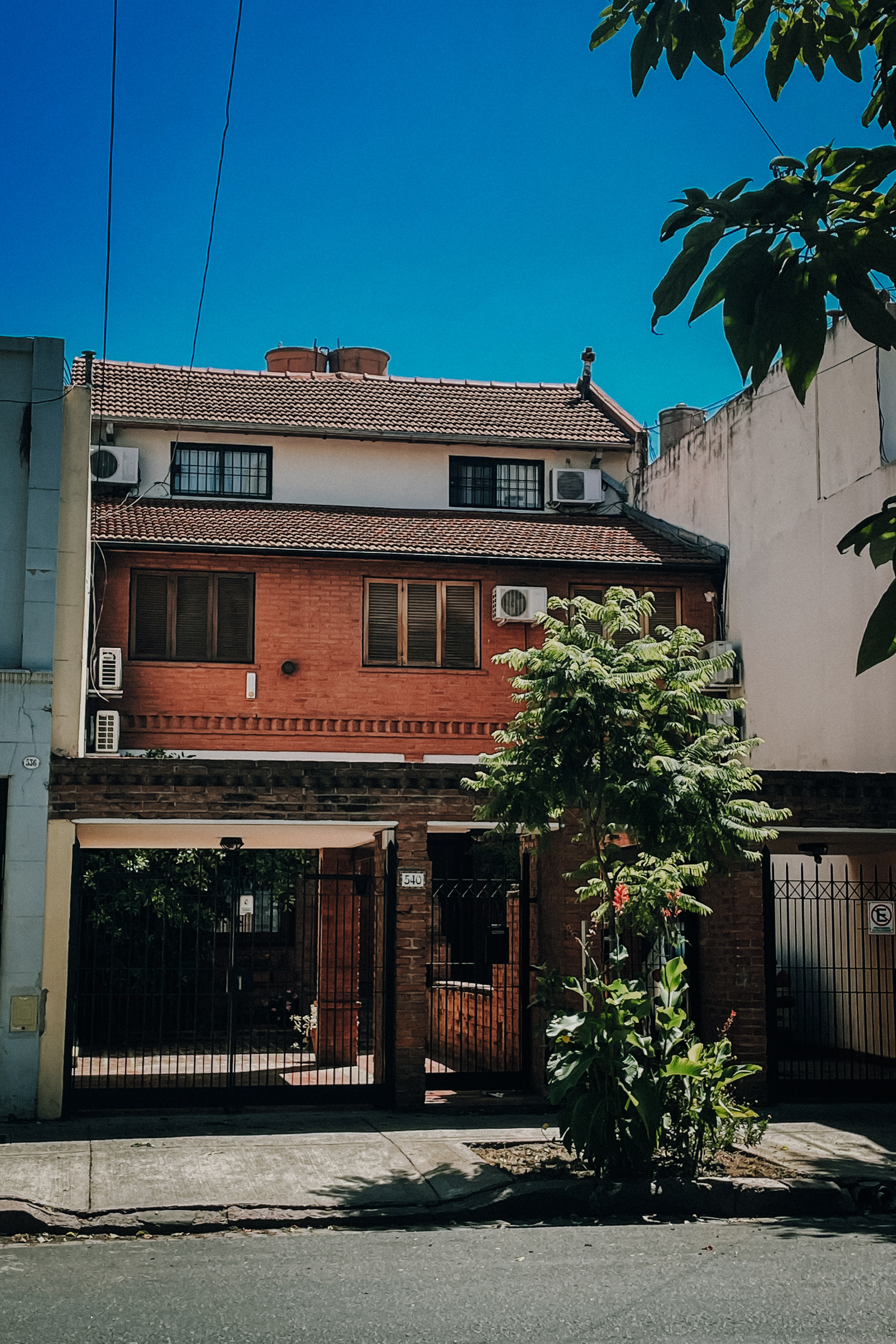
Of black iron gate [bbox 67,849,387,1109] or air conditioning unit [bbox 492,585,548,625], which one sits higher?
air conditioning unit [bbox 492,585,548,625]

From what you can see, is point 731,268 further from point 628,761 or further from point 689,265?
point 628,761

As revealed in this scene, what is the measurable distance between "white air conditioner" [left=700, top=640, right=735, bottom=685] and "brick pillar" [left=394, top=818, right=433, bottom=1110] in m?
8.43

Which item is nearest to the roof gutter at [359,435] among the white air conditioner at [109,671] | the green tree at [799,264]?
the white air conditioner at [109,671]

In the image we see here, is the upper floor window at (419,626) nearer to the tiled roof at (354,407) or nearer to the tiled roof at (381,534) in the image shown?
the tiled roof at (381,534)

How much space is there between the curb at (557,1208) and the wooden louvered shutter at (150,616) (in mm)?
12363

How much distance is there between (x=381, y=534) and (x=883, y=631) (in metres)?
18.9

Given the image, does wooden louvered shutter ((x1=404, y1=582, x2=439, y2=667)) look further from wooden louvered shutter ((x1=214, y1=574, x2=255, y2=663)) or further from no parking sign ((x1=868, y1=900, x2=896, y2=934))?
no parking sign ((x1=868, y1=900, x2=896, y2=934))

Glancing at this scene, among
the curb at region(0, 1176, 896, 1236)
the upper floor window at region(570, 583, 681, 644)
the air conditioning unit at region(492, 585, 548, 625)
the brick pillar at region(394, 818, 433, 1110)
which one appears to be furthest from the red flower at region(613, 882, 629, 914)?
the upper floor window at region(570, 583, 681, 644)

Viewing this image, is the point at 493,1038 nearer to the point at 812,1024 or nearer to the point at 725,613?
the point at 812,1024

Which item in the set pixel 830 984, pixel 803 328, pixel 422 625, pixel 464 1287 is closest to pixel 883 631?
pixel 803 328

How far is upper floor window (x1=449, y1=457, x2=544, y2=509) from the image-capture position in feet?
80.6

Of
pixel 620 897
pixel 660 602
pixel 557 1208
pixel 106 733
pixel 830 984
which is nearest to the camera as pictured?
pixel 557 1208

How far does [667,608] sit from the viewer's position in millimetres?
22234

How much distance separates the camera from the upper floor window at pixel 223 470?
2362 cm
